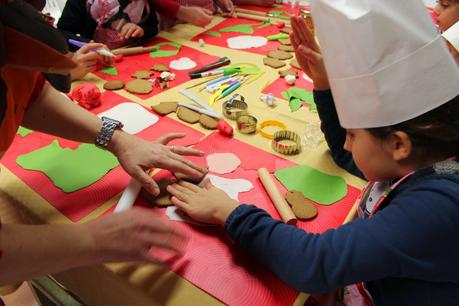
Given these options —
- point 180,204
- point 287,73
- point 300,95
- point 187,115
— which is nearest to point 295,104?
point 300,95

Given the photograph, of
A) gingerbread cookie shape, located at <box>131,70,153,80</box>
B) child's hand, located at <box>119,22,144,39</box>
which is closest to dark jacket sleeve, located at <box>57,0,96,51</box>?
child's hand, located at <box>119,22,144,39</box>

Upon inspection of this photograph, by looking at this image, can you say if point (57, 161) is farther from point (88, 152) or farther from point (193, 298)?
point (193, 298)

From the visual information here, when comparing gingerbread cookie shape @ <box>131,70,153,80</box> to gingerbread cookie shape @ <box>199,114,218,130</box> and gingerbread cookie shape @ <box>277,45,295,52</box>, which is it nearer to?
gingerbread cookie shape @ <box>199,114,218,130</box>

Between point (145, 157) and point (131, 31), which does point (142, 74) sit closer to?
point (131, 31)

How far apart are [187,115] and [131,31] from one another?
567 mm

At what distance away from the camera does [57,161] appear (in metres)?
0.81

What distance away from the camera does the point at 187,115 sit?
0.97m

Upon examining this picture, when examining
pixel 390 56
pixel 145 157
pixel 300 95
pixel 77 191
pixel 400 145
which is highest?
pixel 390 56

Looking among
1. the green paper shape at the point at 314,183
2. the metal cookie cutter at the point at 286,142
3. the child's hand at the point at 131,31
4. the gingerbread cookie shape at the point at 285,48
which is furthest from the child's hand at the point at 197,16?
the green paper shape at the point at 314,183

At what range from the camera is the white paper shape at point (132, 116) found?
93cm

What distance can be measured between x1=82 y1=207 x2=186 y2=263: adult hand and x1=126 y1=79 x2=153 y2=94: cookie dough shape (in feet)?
1.99

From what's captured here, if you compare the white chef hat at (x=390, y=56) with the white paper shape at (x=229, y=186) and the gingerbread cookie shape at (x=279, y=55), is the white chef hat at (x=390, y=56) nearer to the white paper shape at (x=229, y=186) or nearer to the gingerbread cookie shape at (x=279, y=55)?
the white paper shape at (x=229, y=186)

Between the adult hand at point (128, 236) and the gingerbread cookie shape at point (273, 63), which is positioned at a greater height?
the gingerbread cookie shape at point (273, 63)

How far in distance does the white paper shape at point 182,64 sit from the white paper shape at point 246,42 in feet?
0.69
